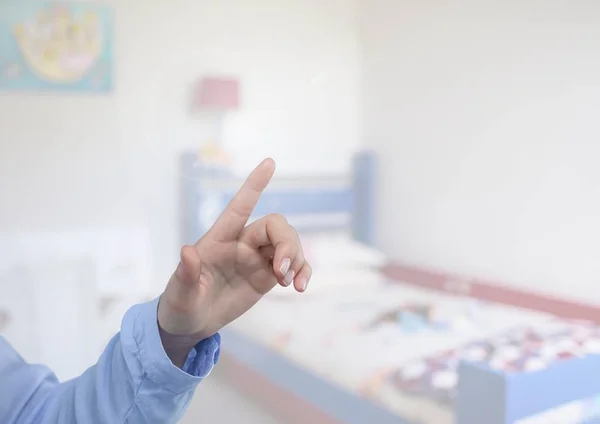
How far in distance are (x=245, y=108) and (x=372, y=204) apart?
0.75 metres

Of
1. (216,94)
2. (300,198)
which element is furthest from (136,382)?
(300,198)

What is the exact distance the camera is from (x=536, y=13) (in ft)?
5.19

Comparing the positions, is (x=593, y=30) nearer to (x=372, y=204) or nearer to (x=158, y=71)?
(x=372, y=204)

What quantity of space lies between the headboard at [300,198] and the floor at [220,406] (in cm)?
27

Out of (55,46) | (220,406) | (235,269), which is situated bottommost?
(220,406)

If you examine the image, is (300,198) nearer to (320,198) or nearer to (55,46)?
(320,198)

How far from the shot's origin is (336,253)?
72.6 inches

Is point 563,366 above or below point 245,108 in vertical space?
below

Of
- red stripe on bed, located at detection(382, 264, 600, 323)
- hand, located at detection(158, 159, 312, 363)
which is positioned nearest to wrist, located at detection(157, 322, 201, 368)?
hand, located at detection(158, 159, 312, 363)

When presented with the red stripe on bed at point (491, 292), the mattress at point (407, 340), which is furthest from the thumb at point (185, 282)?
the red stripe on bed at point (491, 292)

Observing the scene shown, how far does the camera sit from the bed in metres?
0.95

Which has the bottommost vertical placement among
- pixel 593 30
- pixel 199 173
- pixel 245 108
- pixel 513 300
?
pixel 513 300

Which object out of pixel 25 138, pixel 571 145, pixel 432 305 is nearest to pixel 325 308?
pixel 432 305

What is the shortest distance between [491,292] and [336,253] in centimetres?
43
